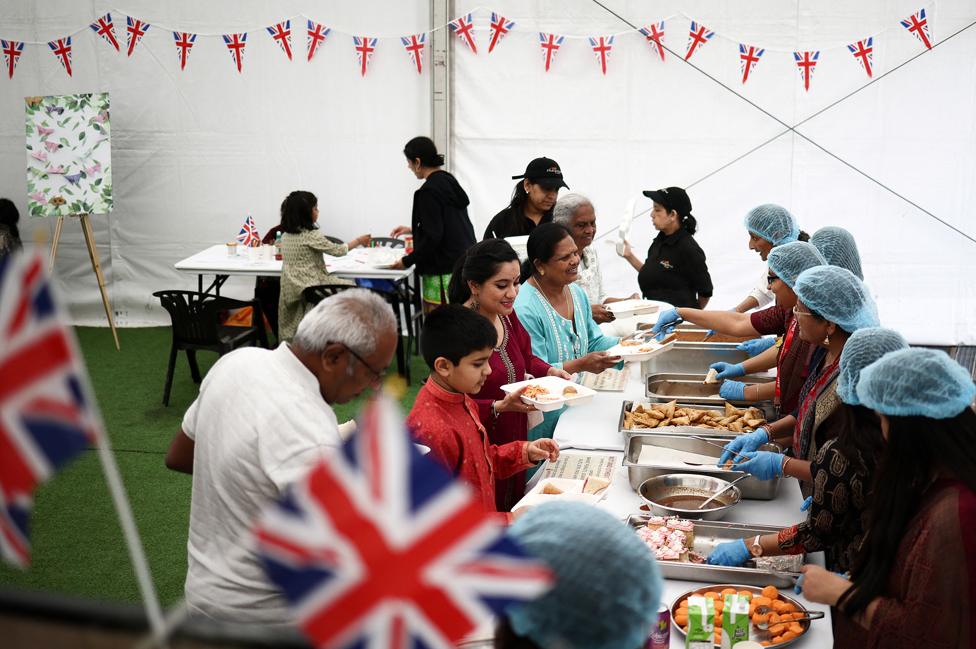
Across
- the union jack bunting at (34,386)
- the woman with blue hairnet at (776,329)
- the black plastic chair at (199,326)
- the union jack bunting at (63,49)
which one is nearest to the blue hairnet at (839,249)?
the woman with blue hairnet at (776,329)

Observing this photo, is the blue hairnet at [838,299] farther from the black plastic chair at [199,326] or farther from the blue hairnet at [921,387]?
the black plastic chair at [199,326]

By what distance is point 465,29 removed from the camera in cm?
729

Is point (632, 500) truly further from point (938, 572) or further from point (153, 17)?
point (153, 17)

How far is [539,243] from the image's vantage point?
3764 mm

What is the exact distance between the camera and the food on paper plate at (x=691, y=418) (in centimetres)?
356

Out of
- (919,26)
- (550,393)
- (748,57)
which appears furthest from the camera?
(748,57)

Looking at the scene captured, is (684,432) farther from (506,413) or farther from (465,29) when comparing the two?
(465,29)

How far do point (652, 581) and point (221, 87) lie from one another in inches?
288

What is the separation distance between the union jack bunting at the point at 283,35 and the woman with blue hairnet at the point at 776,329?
15.2 ft

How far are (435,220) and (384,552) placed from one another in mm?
5385

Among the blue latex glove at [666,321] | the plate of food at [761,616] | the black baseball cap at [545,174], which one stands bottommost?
the plate of food at [761,616]

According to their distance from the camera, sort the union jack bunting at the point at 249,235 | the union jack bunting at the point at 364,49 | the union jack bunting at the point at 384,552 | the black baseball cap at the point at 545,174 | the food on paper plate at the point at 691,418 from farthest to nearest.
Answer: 1. the union jack bunting at the point at 364,49
2. the union jack bunting at the point at 249,235
3. the black baseball cap at the point at 545,174
4. the food on paper plate at the point at 691,418
5. the union jack bunting at the point at 384,552

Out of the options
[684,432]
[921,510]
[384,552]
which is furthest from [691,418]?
[384,552]

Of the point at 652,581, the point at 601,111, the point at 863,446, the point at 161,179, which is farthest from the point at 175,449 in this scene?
the point at 161,179
